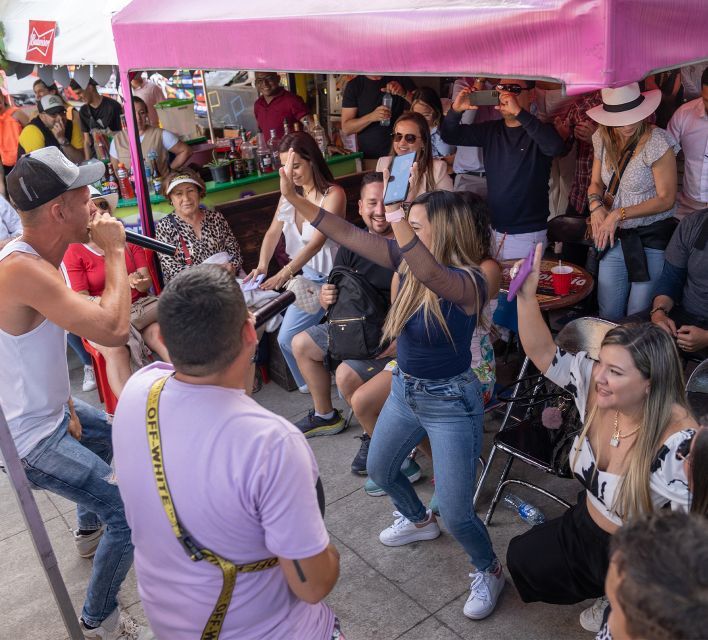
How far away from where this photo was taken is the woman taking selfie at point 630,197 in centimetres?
414

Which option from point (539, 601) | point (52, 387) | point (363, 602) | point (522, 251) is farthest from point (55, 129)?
point (539, 601)

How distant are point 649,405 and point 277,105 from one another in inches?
235

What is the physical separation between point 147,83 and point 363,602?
7833mm

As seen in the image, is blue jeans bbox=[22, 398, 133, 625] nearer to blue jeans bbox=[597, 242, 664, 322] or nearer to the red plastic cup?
the red plastic cup

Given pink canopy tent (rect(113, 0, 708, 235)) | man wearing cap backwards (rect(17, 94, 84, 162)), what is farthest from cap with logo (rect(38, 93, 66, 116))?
pink canopy tent (rect(113, 0, 708, 235))

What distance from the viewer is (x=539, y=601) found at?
9.77 ft

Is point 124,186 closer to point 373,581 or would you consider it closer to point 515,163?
point 515,163

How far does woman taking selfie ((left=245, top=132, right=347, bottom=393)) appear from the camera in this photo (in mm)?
4680

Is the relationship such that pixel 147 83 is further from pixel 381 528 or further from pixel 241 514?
pixel 241 514

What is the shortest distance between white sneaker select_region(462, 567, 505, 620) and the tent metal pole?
161 cm

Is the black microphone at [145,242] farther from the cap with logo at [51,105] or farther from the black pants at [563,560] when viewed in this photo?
the cap with logo at [51,105]

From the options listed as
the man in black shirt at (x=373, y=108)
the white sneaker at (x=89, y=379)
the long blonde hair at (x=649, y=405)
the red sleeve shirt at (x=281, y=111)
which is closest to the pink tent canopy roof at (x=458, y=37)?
the long blonde hair at (x=649, y=405)

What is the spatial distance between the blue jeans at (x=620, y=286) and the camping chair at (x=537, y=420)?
3.00 ft

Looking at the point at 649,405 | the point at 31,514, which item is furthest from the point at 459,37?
the point at 31,514
